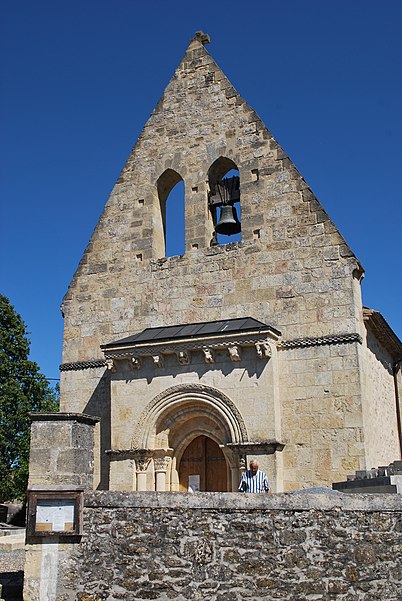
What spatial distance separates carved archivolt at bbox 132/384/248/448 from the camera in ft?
40.6

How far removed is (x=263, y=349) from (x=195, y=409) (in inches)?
71.8

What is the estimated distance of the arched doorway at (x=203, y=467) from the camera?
13359 mm

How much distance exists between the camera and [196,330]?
13125 mm

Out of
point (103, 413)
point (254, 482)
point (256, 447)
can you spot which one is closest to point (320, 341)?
point (256, 447)

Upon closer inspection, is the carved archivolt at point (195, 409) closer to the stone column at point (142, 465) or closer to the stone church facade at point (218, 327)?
the stone church facade at point (218, 327)

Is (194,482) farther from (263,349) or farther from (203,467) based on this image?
(263,349)

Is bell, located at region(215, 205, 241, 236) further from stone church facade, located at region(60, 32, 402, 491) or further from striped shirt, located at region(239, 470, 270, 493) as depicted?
striped shirt, located at region(239, 470, 270, 493)

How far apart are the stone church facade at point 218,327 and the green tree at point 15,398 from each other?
38.8ft

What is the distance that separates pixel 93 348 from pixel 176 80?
6.23m

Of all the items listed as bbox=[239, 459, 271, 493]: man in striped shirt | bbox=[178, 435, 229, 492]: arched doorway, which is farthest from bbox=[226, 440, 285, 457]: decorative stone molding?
bbox=[239, 459, 271, 493]: man in striped shirt

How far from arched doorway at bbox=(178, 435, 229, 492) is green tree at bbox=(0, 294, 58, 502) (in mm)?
12818

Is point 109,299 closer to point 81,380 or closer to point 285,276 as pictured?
point 81,380

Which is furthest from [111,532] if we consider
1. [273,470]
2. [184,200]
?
[184,200]

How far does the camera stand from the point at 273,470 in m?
11.9
